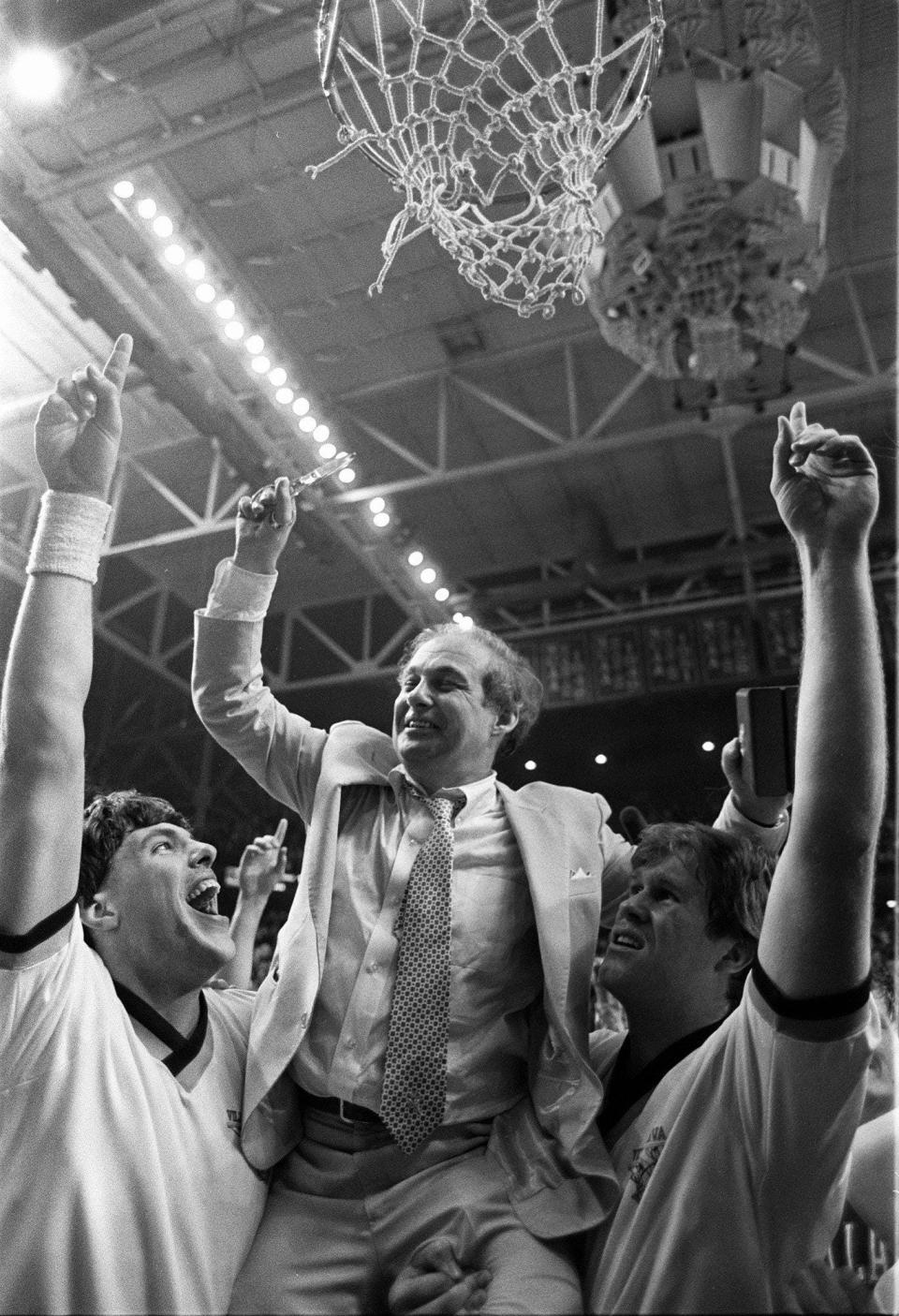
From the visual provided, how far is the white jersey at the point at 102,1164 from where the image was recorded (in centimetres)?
90

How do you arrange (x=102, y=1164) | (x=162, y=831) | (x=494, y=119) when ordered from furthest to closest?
(x=494, y=119), (x=162, y=831), (x=102, y=1164)

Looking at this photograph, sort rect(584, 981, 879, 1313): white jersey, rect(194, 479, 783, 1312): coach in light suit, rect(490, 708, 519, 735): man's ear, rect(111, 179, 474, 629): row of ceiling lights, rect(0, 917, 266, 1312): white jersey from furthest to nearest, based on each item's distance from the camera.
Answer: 1. rect(111, 179, 474, 629): row of ceiling lights
2. rect(490, 708, 519, 735): man's ear
3. rect(194, 479, 783, 1312): coach in light suit
4. rect(0, 917, 266, 1312): white jersey
5. rect(584, 981, 879, 1313): white jersey

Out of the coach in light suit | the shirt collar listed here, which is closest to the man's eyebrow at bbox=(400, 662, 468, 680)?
the coach in light suit

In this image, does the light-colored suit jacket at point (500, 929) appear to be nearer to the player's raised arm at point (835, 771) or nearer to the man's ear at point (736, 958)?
the man's ear at point (736, 958)

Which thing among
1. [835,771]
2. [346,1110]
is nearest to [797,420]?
[835,771]

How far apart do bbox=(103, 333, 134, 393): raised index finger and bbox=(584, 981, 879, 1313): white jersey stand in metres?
1.01

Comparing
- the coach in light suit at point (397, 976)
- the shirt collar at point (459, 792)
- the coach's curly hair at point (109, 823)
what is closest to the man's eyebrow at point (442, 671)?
the coach in light suit at point (397, 976)

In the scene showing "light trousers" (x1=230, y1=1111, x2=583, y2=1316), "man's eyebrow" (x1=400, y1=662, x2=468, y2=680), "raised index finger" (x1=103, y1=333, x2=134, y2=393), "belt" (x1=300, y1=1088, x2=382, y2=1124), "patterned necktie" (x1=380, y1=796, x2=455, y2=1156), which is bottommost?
"light trousers" (x1=230, y1=1111, x2=583, y2=1316)

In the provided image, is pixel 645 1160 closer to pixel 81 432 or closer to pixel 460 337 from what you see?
pixel 81 432

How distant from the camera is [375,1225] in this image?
3.50ft

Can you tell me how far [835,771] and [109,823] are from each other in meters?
0.86

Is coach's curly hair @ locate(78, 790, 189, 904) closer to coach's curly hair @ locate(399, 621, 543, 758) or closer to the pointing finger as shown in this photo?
coach's curly hair @ locate(399, 621, 543, 758)

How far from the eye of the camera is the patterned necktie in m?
1.08

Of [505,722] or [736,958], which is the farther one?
[505,722]
